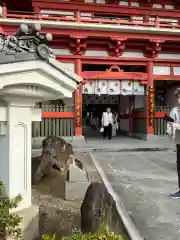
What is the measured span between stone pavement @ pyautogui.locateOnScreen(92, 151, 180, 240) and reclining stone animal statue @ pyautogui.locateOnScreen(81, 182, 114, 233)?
0.72 meters

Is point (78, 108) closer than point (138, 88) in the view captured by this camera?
Yes

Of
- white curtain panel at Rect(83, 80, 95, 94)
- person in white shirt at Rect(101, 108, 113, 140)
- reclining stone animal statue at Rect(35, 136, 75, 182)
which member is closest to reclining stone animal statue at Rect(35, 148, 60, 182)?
reclining stone animal statue at Rect(35, 136, 75, 182)

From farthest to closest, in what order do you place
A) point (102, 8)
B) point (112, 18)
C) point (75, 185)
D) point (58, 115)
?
1. point (112, 18)
2. point (102, 8)
3. point (58, 115)
4. point (75, 185)

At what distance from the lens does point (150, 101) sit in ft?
Answer: 45.2

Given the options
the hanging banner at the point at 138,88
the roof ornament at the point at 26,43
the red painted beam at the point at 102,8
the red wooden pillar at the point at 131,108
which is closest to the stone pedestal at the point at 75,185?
the roof ornament at the point at 26,43

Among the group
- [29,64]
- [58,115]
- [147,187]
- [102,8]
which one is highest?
[102,8]

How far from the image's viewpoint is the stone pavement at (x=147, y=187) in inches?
159

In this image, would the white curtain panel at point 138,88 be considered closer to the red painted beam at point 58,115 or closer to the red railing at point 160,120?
the red railing at point 160,120

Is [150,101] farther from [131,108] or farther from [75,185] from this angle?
[75,185]

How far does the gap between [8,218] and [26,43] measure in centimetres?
187

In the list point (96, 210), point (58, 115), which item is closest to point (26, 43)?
point (96, 210)

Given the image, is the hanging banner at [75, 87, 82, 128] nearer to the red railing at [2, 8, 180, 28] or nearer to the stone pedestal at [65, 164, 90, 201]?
the red railing at [2, 8, 180, 28]

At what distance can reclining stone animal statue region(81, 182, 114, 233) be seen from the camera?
11.1 feet

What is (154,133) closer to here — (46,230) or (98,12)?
(98,12)
